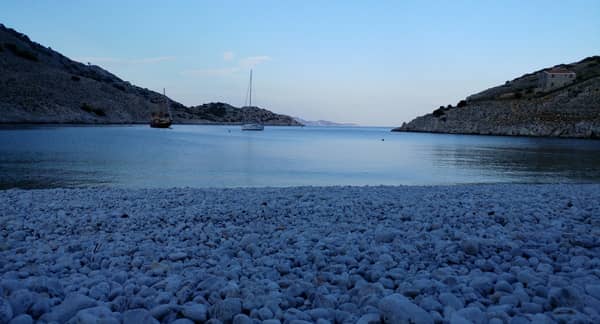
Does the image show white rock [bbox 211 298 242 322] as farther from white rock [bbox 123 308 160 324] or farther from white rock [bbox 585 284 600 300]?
white rock [bbox 585 284 600 300]

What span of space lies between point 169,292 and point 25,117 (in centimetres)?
9078

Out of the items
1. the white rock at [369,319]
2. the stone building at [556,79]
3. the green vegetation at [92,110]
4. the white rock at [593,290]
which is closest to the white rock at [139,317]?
the white rock at [369,319]

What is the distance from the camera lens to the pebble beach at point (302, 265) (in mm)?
2910

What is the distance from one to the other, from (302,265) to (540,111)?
91.0m

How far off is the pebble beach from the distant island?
7851 cm

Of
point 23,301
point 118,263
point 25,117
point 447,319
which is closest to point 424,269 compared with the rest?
point 447,319

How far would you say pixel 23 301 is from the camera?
9.55ft

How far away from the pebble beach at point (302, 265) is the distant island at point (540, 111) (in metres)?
78.5

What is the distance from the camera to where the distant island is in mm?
74188

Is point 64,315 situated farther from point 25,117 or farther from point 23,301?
point 25,117

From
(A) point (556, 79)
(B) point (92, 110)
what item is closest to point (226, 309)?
(B) point (92, 110)

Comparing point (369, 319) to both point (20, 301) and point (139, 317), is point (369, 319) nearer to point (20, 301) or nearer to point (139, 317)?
point (139, 317)

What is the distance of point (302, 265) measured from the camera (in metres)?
4.25

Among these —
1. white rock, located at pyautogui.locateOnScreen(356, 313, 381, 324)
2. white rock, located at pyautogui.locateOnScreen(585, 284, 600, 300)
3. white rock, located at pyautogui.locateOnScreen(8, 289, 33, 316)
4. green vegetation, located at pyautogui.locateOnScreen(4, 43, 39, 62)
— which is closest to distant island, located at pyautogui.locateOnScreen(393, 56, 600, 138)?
white rock, located at pyautogui.locateOnScreen(585, 284, 600, 300)
